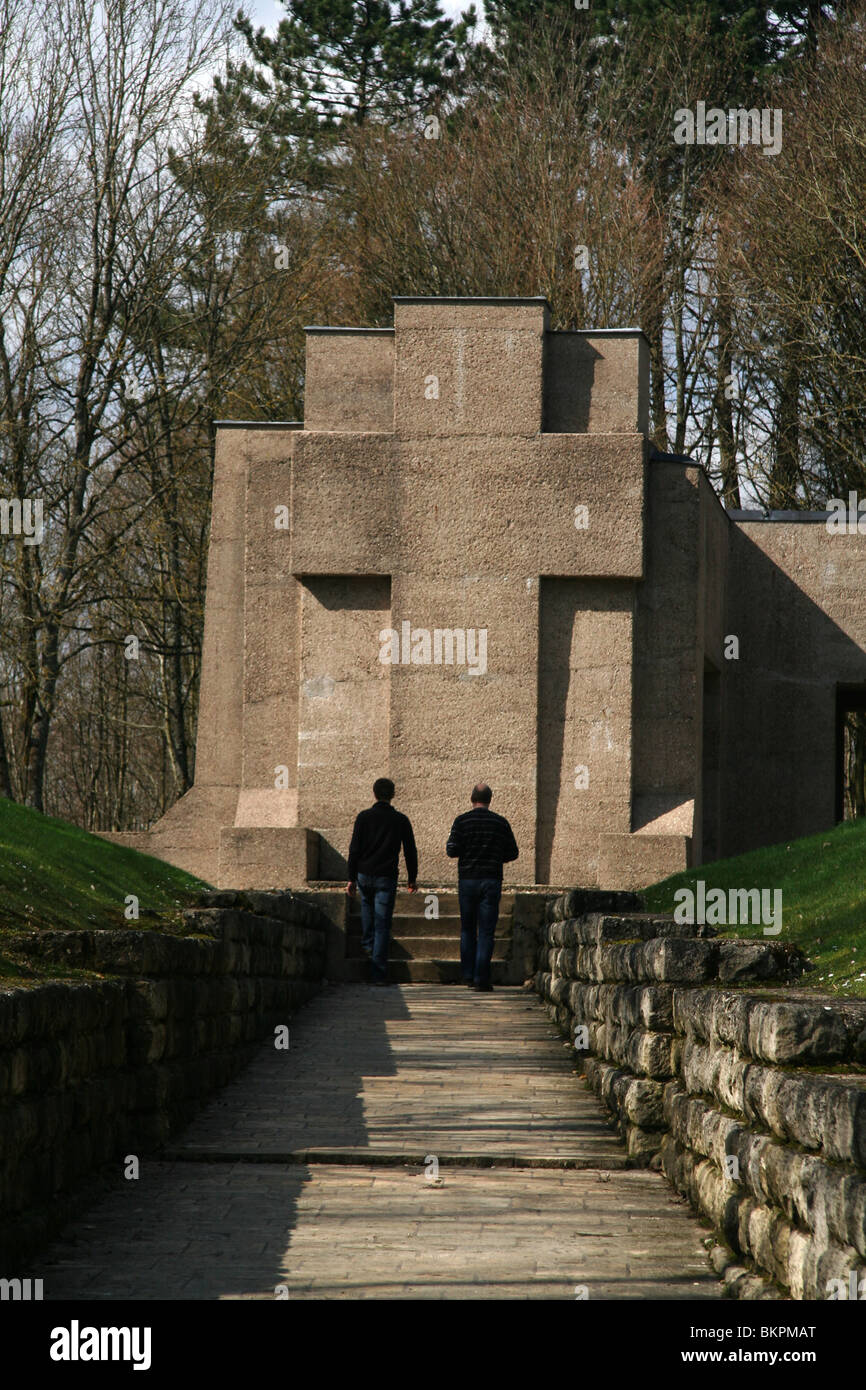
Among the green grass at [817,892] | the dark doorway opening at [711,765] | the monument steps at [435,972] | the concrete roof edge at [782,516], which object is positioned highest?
the concrete roof edge at [782,516]

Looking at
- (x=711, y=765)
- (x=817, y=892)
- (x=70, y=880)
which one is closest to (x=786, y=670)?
(x=711, y=765)

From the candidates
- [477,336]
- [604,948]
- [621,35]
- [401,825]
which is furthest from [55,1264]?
[621,35]

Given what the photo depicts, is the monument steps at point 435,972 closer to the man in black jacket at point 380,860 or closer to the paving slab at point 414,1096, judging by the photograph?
the man in black jacket at point 380,860

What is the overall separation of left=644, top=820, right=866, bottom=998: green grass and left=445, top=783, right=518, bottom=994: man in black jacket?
1.30 metres

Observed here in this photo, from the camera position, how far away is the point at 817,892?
10453 mm

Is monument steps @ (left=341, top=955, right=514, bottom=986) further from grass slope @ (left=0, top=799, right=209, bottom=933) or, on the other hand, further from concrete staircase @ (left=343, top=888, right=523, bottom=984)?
grass slope @ (left=0, top=799, right=209, bottom=933)

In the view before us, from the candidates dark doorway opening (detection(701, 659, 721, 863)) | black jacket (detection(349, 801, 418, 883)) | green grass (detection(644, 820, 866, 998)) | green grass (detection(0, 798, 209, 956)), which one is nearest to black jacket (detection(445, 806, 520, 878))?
black jacket (detection(349, 801, 418, 883))

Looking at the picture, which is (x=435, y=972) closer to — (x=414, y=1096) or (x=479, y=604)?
(x=479, y=604)

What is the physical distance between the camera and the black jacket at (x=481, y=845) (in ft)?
46.8

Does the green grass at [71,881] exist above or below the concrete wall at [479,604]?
below

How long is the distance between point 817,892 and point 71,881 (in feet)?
14.7

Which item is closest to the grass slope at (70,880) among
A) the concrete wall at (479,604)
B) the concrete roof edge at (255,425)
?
the concrete wall at (479,604)

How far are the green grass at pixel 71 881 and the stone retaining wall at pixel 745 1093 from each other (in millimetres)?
2605

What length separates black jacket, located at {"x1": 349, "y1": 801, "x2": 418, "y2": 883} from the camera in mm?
14586
